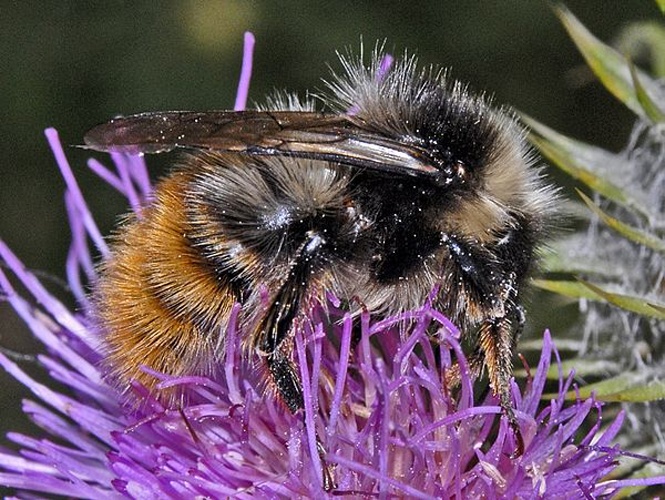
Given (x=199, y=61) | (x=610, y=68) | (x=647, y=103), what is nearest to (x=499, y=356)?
(x=647, y=103)

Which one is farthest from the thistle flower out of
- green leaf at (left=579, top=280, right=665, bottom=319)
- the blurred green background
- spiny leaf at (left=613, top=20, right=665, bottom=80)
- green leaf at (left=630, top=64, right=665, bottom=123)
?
the blurred green background

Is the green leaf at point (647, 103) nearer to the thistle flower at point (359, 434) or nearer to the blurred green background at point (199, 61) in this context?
the thistle flower at point (359, 434)

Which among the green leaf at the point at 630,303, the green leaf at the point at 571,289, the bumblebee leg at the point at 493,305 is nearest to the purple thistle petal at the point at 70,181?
A: the bumblebee leg at the point at 493,305

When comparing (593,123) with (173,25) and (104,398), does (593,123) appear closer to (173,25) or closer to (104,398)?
(173,25)

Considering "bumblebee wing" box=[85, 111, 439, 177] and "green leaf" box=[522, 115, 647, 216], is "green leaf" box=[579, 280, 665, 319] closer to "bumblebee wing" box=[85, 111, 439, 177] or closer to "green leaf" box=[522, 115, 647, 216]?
"green leaf" box=[522, 115, 647, 216]

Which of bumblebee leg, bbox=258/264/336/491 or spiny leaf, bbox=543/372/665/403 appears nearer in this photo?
bumblebee leg, bbox=258/264/336/491

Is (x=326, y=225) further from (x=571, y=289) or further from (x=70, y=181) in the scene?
(x=70, y=181)

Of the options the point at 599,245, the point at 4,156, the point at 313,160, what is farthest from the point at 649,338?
the point at 4,156
